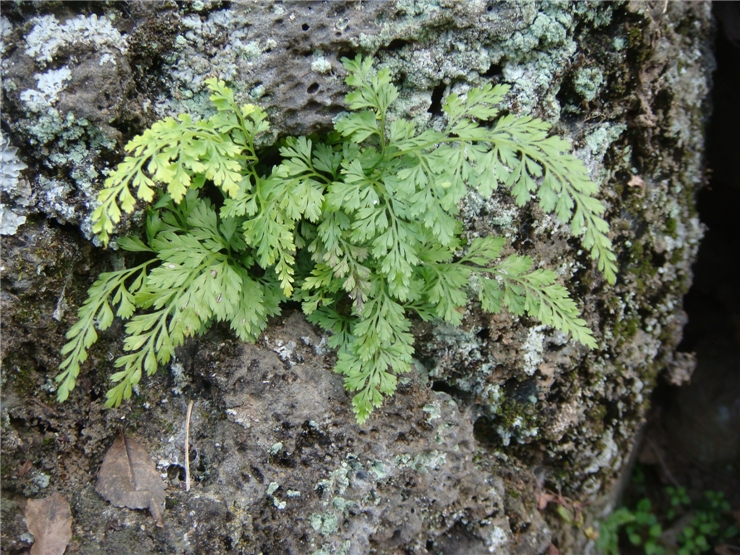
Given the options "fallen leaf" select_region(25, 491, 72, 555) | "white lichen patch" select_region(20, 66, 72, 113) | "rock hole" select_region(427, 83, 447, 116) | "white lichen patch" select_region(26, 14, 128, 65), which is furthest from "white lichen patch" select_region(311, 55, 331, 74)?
"fallen leaf" select_region(25, 491, 72, 555)

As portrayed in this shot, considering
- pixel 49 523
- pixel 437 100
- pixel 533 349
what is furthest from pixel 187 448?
pixel 437 100

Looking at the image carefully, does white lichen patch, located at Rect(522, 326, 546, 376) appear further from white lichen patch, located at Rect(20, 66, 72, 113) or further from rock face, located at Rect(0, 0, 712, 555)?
white lichen patch, located at Rect(20, 66, 72, 113)

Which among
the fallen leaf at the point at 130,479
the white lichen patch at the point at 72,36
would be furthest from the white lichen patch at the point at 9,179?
the fallen leaf at the point at 130,479

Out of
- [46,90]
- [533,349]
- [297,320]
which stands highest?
[46,90]

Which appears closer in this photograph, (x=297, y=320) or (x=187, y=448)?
(x=187, y=448)

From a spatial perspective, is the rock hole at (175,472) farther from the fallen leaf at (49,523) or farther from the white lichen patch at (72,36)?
the white lichen patch at (72,36)

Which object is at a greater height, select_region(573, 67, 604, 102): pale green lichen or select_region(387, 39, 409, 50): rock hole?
select_region(387, 39, 409, 50): rock hole

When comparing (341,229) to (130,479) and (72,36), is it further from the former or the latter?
(130,479)
